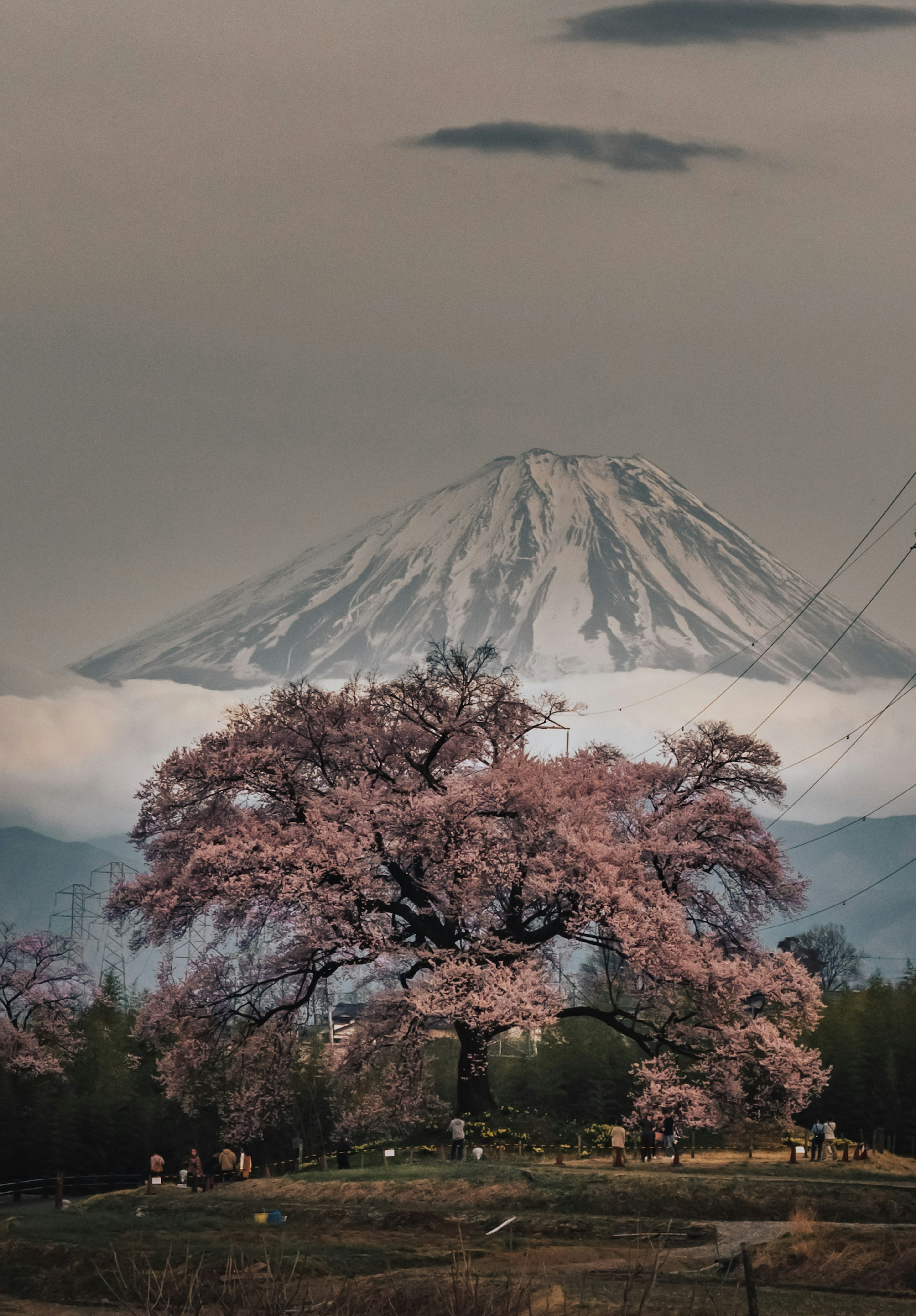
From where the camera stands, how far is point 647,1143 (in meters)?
37.6

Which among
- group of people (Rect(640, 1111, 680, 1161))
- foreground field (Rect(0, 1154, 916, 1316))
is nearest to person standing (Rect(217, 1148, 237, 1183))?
foreground field (Rect(0, 1154, 916, 1316))

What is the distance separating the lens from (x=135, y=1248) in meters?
23.2

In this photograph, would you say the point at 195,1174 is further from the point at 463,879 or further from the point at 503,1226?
the point at 503,1226

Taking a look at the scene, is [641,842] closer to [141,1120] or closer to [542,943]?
[542,943]

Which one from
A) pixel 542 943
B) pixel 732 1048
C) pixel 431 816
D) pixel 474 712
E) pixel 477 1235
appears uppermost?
pixel 474 712

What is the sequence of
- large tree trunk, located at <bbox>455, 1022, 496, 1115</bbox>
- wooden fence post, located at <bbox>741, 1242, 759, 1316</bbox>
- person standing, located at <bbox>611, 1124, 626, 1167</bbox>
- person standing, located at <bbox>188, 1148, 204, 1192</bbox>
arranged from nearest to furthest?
wooden fence post, located at <bbox>741, 1242, 759, 1316</bbox>
person standing, located at <bbox>611, 1124, 626, 1167</bbox>
person standing, located at <bbox>188, 1148, 204, 1192</bbox>
large tree trunk, located at <bbox>455, 1022, 496, 1115</bbox>

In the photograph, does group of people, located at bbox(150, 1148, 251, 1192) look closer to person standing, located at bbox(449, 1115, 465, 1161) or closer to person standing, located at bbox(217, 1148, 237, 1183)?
person standing, located at bbox(217, 1148, 237, 1183)

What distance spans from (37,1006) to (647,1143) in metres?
27.6

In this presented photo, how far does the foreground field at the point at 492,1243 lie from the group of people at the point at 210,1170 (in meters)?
1.18

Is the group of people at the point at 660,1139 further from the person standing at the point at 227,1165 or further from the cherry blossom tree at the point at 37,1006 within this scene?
the cherry blossom tree at the point at 37,1006

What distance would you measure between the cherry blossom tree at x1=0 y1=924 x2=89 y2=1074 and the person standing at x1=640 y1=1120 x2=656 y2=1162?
74.6 feet

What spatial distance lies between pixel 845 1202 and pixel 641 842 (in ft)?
40.0

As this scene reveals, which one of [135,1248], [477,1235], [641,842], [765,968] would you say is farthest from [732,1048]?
[135,1248]

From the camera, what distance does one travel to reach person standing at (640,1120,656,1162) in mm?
36906
